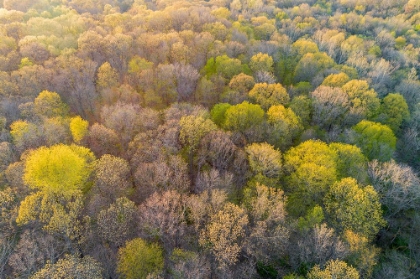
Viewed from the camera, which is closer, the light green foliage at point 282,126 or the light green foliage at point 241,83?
the light green foliage at point 282,126

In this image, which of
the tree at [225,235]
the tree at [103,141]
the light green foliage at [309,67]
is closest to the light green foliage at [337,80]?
the light green foliage at [309,67]

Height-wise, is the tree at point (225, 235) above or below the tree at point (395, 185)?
above

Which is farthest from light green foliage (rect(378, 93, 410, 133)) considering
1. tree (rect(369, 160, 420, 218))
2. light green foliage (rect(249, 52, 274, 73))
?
Answer: light green foliage (rect(249, 52, 274, 73))

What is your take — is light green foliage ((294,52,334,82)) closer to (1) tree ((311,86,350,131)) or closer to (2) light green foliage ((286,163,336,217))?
(1) tree ((311,86,350,131))

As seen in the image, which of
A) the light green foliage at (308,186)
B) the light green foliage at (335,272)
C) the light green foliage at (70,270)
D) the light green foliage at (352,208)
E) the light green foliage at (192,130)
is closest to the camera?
the light green foliage at (70,270)

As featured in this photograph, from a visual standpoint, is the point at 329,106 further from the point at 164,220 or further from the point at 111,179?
the point at 111,179

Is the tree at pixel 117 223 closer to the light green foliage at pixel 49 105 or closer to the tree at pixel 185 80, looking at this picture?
the light green foliage at pixel 49 105

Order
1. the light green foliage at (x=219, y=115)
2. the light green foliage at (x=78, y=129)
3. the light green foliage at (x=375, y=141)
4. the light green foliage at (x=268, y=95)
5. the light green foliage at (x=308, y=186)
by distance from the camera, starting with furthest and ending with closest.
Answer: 1. the light green foliage at (x=268, y=95)
2. the light green foliage at (x=219, y=115)
3. the light green foliage at (x=375, y=141)
4. the light green foliage at (x=78, y=129)
5. the light green foliage at (x=308, y=186)

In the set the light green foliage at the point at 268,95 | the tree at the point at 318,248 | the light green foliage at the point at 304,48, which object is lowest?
the tree at the point at 318,248
